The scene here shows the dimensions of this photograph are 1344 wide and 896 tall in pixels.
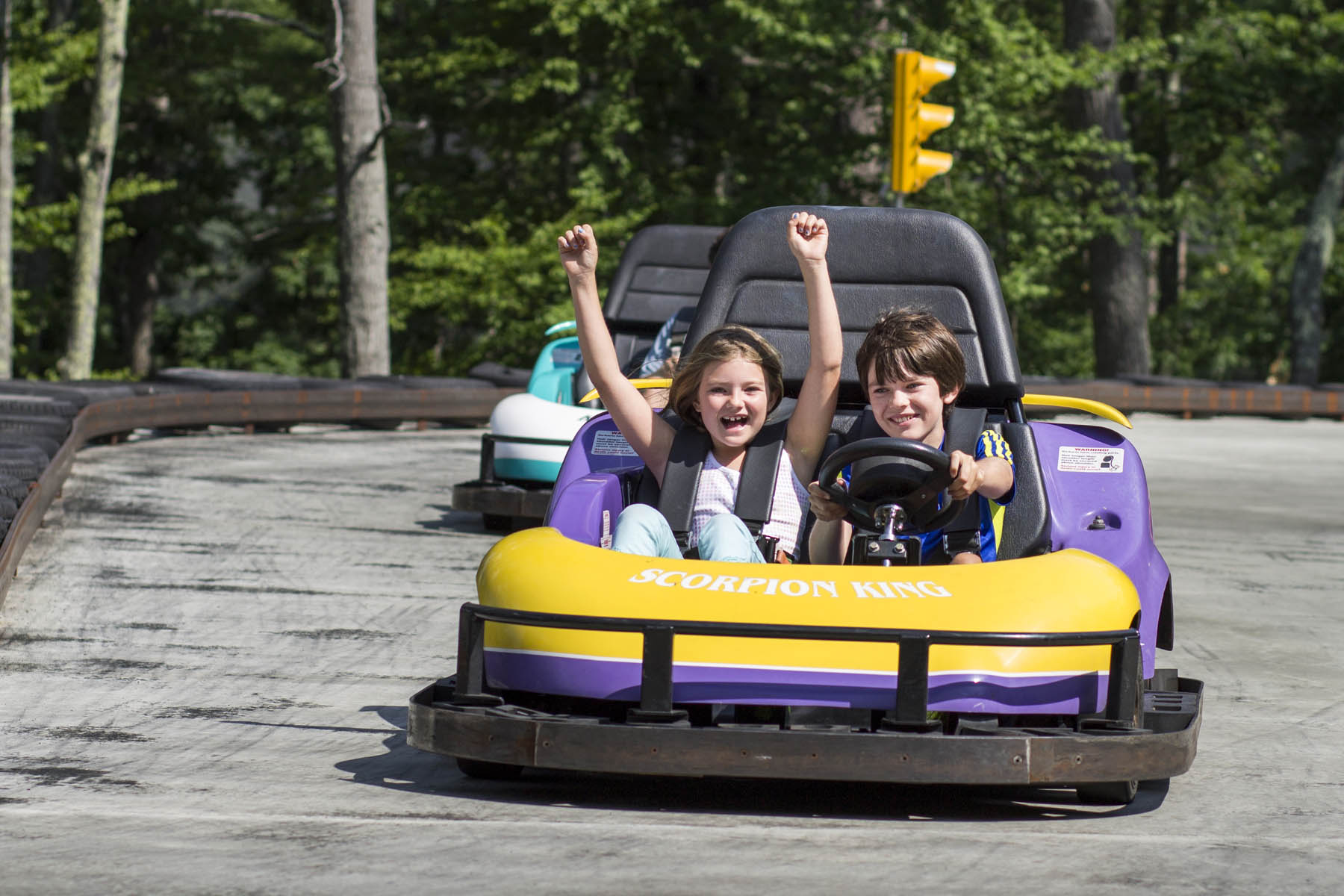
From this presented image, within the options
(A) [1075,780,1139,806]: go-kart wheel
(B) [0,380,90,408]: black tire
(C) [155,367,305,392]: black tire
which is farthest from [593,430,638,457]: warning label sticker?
(C) [155,367,305,392]: black tire

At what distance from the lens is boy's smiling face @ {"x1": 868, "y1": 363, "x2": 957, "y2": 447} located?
17.0 ft

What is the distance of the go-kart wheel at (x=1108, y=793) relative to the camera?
4.64 metres

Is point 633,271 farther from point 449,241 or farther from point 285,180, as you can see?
point 285,180

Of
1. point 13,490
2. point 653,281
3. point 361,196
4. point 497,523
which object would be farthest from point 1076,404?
point 361,196

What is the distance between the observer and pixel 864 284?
598 centimetres

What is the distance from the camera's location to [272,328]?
4200 centimetres

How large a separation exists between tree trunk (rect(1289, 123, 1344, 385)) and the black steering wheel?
96.7 feet

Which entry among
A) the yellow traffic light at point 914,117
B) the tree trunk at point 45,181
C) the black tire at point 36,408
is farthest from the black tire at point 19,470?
the tree trunk at point 45,181

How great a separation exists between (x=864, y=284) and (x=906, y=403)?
2.94 feet

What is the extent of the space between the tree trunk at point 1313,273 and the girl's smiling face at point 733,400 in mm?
29325

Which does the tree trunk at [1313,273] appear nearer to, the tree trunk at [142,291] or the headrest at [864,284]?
the tree trunk at [142,291]

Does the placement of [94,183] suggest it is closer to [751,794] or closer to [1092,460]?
[1092,460]

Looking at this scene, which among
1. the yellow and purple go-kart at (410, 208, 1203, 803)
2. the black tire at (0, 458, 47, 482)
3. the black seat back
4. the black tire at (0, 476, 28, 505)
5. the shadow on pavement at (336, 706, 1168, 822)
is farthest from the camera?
the black seat back

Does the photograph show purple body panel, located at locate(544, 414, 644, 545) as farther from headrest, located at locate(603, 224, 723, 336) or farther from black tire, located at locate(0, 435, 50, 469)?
headrest, located at locate(603, 224, 723, 336)
